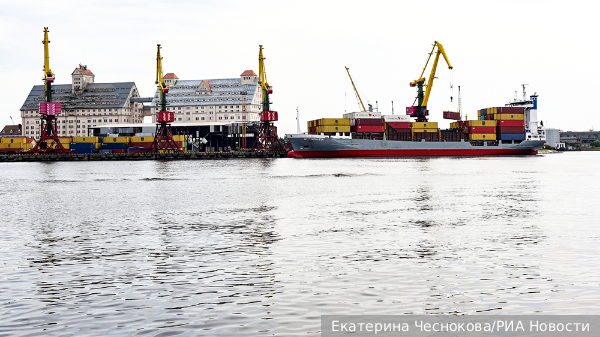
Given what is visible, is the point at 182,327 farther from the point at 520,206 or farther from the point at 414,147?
the point at 414,147

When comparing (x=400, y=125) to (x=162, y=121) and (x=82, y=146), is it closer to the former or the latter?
(x=162, y=121)

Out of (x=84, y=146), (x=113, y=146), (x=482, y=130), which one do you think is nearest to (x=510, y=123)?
(x=482, y=130)

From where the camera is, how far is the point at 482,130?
449 ft

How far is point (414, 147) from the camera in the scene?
450ft

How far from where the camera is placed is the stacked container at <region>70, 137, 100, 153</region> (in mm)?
162000

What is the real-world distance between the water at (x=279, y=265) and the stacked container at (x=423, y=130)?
102 meters

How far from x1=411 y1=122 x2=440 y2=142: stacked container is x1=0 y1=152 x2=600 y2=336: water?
101732 mm

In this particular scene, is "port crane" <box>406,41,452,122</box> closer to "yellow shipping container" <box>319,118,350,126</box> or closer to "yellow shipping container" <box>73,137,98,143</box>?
"yellow shipping container" <box>319,118,350,126</box>

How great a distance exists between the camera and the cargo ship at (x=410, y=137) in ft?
437

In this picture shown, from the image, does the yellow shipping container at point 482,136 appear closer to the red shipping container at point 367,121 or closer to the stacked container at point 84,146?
the red shipping container at point 367,121

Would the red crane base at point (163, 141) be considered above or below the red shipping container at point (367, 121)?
below

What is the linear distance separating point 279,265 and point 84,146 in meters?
158

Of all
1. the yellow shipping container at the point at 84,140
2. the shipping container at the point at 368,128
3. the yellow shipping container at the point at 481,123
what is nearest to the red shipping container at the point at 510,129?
the yellow shipping container at the point at 481,123

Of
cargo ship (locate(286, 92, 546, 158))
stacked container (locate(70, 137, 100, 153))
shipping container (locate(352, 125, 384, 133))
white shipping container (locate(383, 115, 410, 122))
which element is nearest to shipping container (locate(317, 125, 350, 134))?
cargo ship (locate(286, 92, 546, 158))
